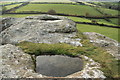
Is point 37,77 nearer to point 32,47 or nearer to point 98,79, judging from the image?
point 98,79

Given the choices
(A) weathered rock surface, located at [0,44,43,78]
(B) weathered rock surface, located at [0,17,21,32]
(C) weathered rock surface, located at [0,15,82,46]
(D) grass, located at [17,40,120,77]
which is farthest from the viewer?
(B) weathered rock surface, located at [0,17,21,32]

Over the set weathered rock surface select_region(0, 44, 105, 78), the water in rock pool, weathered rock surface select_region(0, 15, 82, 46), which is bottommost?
the water in rock pool

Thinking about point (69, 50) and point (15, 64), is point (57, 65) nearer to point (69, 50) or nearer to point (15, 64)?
point (69, 50)

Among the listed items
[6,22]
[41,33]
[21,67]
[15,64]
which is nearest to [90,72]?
[21,67]

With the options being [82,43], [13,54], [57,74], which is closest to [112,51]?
[82,43]

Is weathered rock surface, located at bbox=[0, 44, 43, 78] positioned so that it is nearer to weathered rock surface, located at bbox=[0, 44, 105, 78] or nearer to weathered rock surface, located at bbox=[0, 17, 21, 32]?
weathered rock surface, located at bbox=[0, 44, 105, 78]

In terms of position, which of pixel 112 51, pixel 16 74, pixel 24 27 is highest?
pixel 24 27

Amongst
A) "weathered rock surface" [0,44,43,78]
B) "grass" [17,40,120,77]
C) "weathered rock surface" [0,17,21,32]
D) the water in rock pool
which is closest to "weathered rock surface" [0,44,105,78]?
"weathered rock surface" [0,44,43,78]
